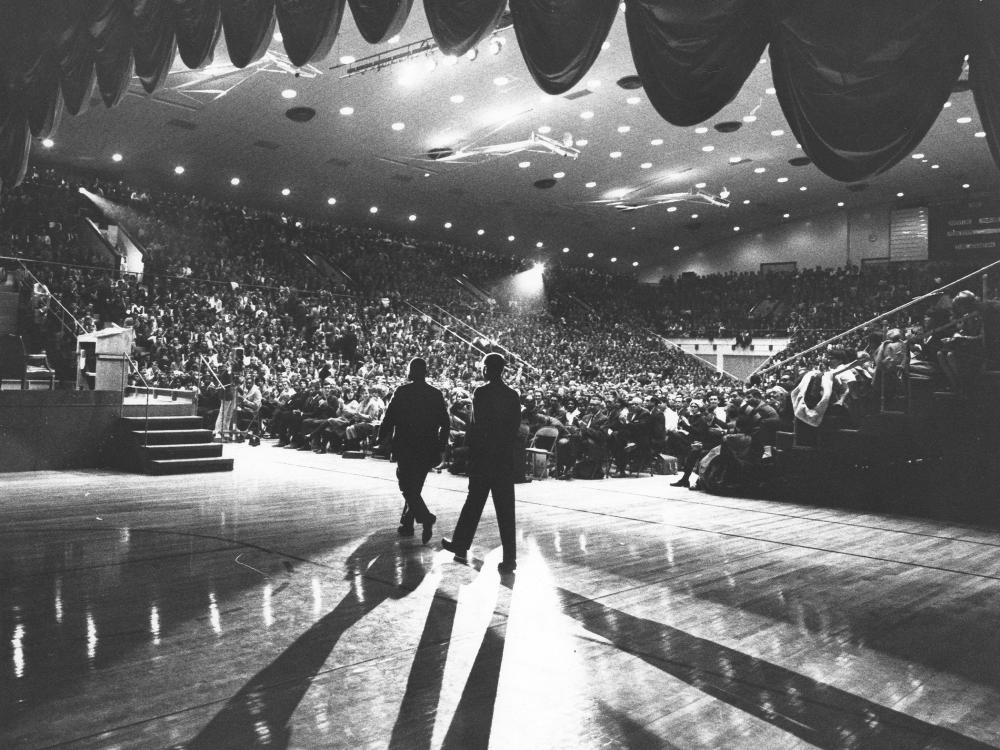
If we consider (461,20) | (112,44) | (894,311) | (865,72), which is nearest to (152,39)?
(112,44)

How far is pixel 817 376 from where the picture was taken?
746 cm

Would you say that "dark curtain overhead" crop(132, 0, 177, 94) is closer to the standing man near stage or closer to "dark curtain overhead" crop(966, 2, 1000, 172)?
the standing man near stage

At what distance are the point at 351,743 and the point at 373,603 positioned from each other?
141 cm

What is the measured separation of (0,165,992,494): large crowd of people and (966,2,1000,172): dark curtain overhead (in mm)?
3808

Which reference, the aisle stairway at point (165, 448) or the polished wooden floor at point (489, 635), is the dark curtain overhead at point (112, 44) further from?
the polished wooden floor at point (489, 635)

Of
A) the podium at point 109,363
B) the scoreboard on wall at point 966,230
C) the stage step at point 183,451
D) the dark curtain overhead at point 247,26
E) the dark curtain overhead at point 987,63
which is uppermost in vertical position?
the scoreboard on wall at point 966,230

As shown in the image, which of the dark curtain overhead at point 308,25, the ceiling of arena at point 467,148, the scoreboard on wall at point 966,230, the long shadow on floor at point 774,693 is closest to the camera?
the long shadow on floor at point 774,693

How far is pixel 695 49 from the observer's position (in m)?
3.84

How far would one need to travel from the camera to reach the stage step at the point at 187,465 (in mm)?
8117

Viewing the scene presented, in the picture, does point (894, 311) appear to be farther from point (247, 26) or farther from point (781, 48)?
point (247, 26)

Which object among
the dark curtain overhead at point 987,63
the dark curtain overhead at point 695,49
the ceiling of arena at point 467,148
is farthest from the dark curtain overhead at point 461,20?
the ceiling of arena at point 467,148

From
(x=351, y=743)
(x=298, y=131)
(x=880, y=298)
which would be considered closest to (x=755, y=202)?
(x=880, y=298)

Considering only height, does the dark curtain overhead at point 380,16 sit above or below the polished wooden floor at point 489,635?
above

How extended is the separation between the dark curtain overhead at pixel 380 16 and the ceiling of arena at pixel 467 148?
7171 millimetres
